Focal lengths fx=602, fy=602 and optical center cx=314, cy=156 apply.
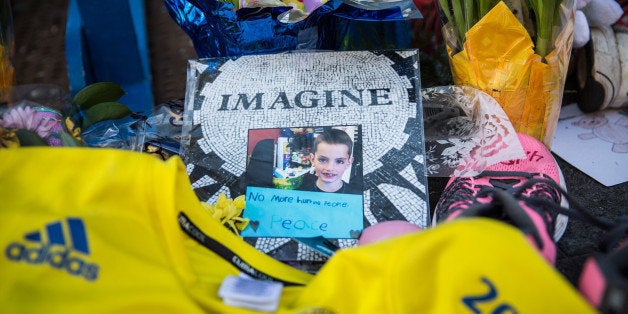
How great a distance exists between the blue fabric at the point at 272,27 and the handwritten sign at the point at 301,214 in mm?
326

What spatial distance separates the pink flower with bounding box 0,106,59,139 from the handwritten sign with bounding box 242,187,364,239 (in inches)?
12.6

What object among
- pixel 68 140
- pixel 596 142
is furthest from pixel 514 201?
pixel 596 142

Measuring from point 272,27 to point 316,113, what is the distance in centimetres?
21

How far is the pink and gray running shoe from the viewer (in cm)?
62

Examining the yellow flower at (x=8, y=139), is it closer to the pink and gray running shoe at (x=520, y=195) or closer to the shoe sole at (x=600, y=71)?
the pink and gray running shoe at (x=520, y=195)

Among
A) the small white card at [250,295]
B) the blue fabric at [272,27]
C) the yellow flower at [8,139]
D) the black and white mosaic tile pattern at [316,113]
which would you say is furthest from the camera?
the blue fabric at [272,27]

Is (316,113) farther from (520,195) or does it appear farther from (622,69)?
(622,69)

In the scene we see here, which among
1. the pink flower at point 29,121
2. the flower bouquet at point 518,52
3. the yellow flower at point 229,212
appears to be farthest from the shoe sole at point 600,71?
the pink flower at point 29,121

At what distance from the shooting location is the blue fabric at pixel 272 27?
1.08 metres

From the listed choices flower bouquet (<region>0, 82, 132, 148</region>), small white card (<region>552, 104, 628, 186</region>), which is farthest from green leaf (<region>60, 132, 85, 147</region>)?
small white card (<region>552, 104, 628, 186</region>)

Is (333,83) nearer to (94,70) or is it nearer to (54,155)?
(54,155)

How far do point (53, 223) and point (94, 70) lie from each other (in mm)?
976

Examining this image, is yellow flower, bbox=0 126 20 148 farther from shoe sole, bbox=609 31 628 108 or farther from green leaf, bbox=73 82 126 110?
shoe sole, bbox=609 31 628 108

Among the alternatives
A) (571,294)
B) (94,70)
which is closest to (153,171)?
(571,294)
